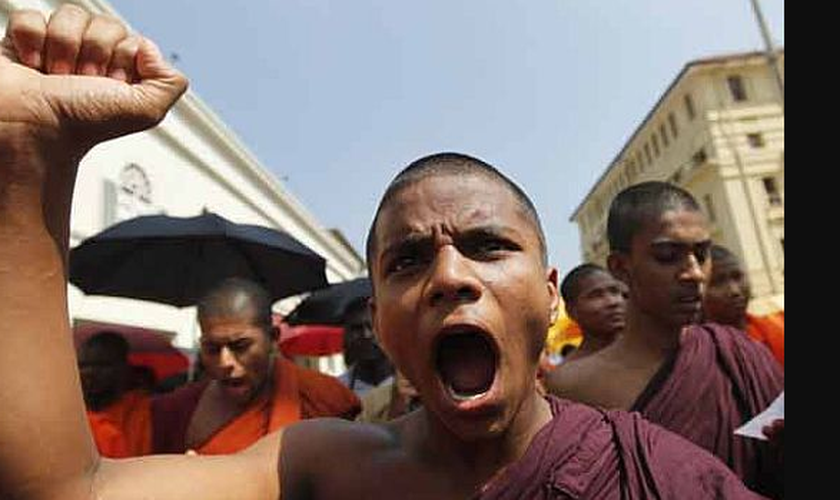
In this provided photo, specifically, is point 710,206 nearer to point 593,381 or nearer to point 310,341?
point 310,341

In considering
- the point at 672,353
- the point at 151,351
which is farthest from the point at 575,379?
the point at 151,351

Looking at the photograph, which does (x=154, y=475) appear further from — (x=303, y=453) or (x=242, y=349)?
(x=242, y=349)

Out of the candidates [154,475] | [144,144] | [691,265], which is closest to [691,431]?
[691,265]

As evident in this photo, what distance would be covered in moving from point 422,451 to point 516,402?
0.85ft

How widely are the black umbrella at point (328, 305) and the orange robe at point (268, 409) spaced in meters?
3.11

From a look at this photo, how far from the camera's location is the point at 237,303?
3.83 metres

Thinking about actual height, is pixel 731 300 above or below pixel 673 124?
above

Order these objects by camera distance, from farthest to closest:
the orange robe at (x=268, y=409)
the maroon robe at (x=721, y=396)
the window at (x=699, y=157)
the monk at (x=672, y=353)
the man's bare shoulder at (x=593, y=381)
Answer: the window at (x=699, y=157)
the orange robe at (x=268, y=409)
the man's bare shoulder at (x=593, y=381)
the monk at (x=672, y=353)
the maroon robe at (x=721, y=396)

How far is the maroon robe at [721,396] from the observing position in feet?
7.88

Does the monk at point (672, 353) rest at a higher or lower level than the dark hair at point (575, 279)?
higher

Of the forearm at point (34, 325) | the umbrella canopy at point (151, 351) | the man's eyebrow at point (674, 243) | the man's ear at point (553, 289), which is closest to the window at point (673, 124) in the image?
the umbrella canopy at point (151, 351)

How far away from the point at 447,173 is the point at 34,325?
35.5 inches

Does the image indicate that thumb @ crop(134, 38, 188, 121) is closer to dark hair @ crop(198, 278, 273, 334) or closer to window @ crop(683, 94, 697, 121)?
dark hair @ crop(198, 278, 273, 334)

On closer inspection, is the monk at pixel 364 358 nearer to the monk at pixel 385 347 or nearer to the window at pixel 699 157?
the monk at pixel 385 347
